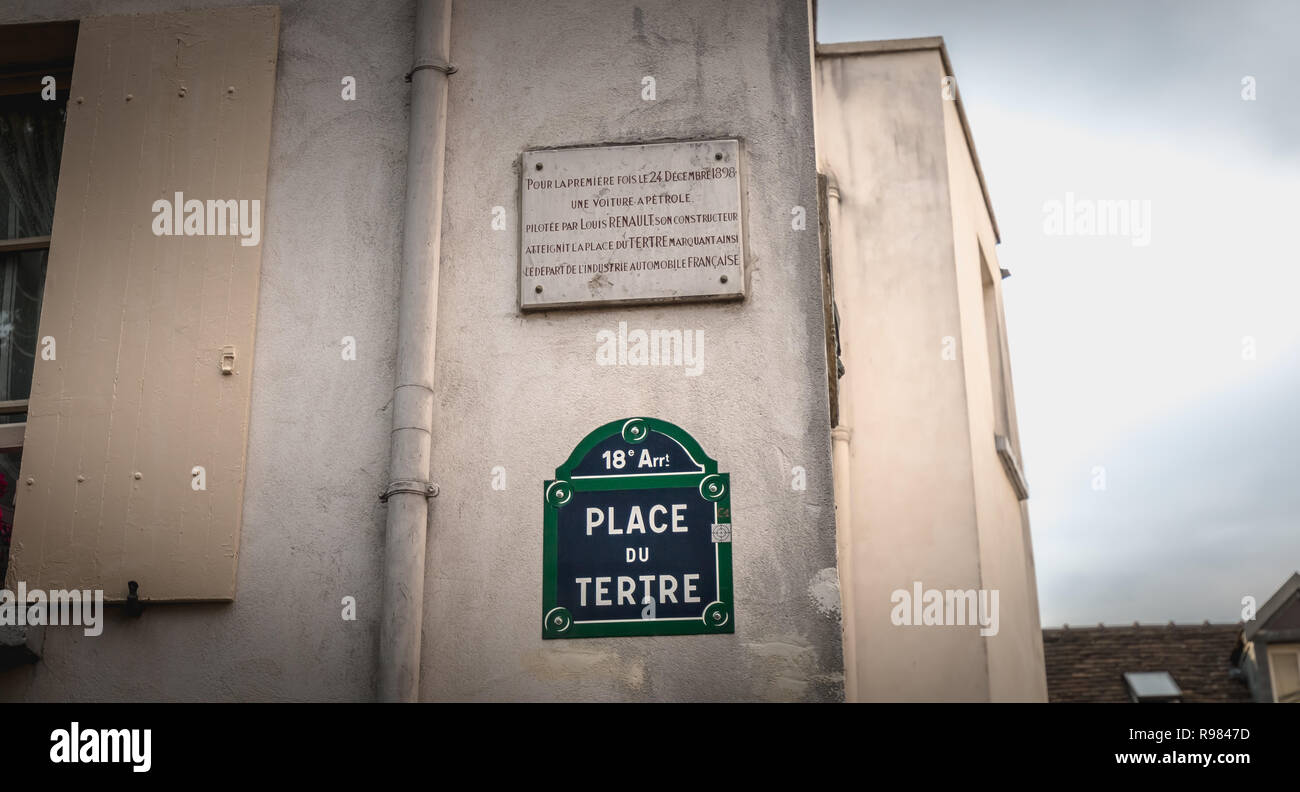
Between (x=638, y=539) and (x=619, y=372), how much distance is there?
0.72m

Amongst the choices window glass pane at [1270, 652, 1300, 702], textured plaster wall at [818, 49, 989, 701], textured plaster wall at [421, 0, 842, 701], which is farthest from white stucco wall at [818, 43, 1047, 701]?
window glass pane at [1270, 652, 1300, 702]

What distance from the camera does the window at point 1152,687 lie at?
58.3 ft

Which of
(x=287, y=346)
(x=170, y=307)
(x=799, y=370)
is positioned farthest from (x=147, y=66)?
(x=799, y=370)

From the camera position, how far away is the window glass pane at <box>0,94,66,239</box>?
616 cm

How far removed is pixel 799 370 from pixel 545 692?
164 cm

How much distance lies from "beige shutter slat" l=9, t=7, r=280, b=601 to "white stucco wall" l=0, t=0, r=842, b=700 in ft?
0.41

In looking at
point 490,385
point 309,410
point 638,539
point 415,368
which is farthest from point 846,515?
point 309,410

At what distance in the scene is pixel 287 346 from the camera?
Result: 5.39 metres

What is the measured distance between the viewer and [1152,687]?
18172mm

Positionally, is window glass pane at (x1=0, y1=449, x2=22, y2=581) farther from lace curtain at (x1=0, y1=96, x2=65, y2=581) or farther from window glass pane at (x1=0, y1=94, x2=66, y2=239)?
window glass pane at (x1=0, y1=94, x2=66, y2=239)

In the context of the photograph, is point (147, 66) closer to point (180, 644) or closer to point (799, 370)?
point (180, 644)

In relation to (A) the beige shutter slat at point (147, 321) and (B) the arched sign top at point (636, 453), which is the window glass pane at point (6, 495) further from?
(B) the arched sign top at point (636, 453)
